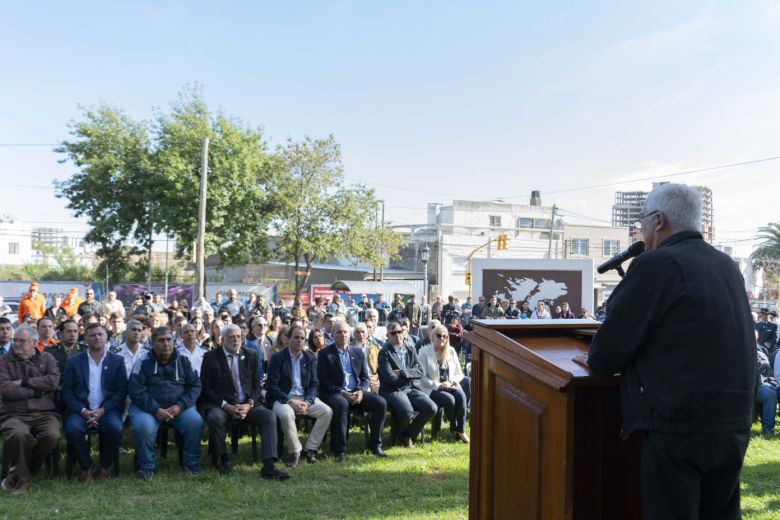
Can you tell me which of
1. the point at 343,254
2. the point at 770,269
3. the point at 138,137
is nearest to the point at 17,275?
the point at 138,137

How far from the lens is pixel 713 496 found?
1839mm

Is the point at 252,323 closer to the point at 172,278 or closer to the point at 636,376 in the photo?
the point at 636,376

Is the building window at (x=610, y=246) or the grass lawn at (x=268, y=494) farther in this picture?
the building window at (x=610, y=246)

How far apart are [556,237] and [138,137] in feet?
113

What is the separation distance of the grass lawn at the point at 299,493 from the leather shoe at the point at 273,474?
0.20 feet

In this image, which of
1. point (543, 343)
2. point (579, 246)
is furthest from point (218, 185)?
point (579, 246)

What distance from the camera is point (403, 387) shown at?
730 cm

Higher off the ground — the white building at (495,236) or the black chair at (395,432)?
the white building at (495,236)

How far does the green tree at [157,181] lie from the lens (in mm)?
23781

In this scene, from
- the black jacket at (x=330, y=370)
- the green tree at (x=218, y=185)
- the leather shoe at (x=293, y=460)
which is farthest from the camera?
the green tree at (x=218, y=185)

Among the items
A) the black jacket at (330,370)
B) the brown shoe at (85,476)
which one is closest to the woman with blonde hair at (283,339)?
the black jacket at (330,370)

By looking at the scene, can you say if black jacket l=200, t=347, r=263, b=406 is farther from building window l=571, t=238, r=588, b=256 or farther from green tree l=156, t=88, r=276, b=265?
building window l=571, t=238, r=588, b=256

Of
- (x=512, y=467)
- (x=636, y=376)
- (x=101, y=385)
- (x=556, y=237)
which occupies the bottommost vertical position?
(x=101, y=385)

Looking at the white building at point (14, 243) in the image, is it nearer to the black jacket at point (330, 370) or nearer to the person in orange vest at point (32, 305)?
the person in orange vest at point (32, 305)
